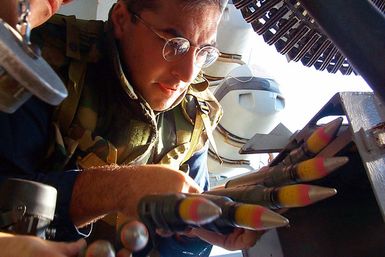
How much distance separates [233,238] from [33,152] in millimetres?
458

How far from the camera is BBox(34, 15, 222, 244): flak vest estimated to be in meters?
1.00

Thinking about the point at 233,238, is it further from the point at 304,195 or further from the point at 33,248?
the point at 33,248

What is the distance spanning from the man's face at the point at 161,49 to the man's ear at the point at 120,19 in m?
0.03

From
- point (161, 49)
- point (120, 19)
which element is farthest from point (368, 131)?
point (120, 19)

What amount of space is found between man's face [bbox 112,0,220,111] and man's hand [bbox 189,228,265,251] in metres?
0.42

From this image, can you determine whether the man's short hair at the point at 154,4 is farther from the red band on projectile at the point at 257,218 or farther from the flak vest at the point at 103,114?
the red band on projectile at the point at 257,218

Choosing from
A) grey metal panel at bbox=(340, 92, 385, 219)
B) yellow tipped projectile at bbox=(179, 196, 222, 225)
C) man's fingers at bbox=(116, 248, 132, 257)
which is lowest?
grey metal panel at bbox=(340, 92, 385, 219)

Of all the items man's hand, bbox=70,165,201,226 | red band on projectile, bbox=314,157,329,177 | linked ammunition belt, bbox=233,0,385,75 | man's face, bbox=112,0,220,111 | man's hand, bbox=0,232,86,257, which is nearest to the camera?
man's hand, bbox=0,232,86,257

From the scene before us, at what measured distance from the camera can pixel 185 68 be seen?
3.59 ft

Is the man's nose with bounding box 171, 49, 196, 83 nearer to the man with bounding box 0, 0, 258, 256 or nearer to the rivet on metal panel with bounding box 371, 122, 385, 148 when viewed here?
the man with bounding box 0, 0, 258, 256

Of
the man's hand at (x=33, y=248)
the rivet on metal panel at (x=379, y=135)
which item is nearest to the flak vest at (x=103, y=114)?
the man's hand at (x=33, y=248)

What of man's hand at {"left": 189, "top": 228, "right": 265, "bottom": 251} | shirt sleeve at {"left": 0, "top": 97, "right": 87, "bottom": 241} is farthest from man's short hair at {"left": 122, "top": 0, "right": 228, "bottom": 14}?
man's hand at {"left": 189, "top": 228, "right": 265, "bottom": 251}

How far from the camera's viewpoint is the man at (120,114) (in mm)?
882

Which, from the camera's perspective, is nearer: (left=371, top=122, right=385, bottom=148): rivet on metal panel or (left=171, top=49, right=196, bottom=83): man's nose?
(left=371, top=122, right=385, bottom=148): rivet on metal panel
